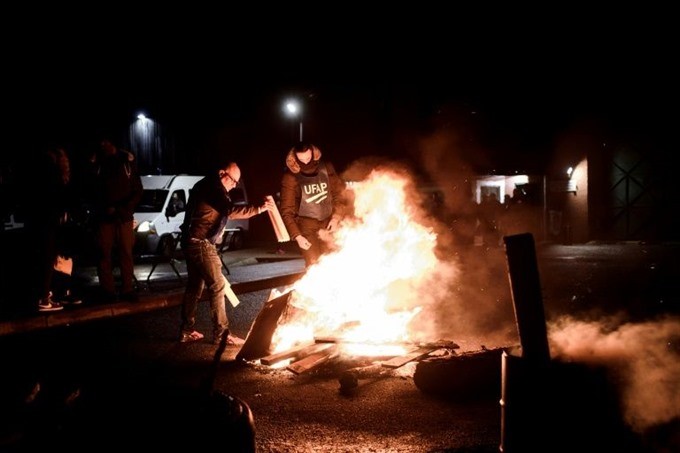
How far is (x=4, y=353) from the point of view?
6.60m

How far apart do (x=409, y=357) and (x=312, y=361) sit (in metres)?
1.03

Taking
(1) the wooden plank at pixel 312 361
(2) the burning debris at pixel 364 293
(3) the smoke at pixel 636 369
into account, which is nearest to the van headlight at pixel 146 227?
(2) the burning debris at pixel 364 293

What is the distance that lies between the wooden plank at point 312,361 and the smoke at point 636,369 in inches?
94.1

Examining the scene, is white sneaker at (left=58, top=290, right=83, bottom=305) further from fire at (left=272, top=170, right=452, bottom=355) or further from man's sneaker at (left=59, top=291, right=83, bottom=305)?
fire at (left=272, top=170, right=452, bottom=355)

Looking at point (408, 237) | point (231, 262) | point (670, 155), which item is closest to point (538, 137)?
point (670, 155)

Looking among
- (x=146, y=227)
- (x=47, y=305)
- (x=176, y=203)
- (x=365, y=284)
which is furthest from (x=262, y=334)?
(x=176, y=203)

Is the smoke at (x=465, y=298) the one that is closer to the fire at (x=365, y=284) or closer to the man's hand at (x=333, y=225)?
the fire at (x=365, y=284)

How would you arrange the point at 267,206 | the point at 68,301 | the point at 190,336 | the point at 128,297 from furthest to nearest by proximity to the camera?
the point at 128,297
the point at 68,301
the point at 267,206
the point at 190,336

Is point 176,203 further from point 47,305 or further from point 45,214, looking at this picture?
point 47,305

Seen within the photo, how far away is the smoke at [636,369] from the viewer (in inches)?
128

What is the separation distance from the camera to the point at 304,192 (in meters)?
8.04

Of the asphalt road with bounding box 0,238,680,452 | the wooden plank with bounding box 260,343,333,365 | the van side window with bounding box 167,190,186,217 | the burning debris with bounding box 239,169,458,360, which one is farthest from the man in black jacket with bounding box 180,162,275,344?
the van side window with bounding box 167,190,186,217

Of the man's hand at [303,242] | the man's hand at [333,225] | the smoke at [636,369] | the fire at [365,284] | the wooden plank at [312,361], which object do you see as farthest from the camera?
the man's hand at [333,225]

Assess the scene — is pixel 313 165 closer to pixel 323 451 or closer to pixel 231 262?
pixel 323 451
